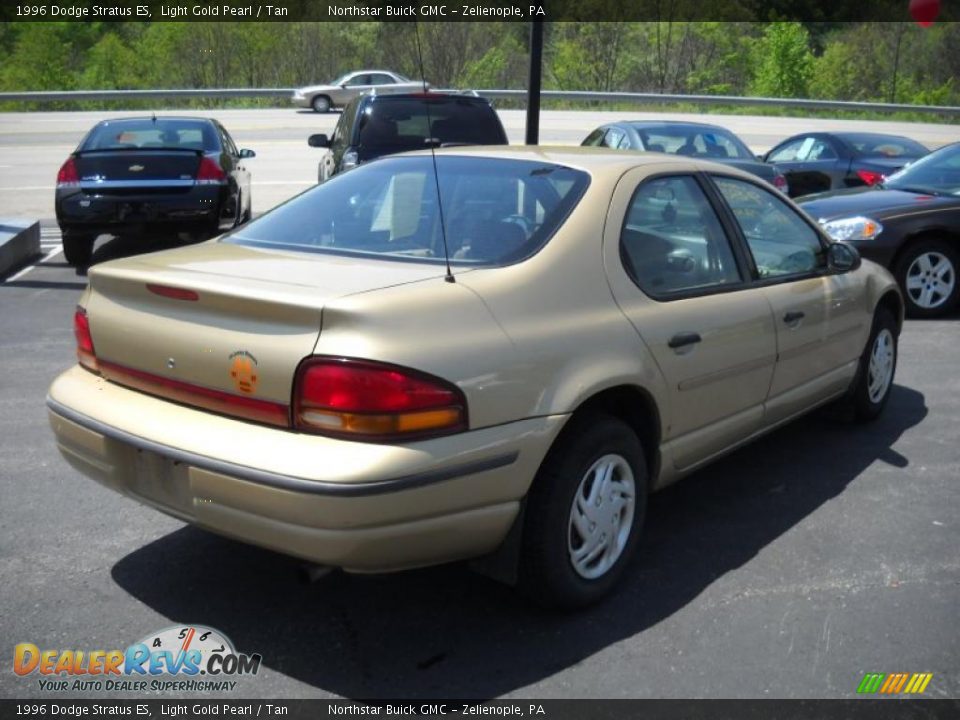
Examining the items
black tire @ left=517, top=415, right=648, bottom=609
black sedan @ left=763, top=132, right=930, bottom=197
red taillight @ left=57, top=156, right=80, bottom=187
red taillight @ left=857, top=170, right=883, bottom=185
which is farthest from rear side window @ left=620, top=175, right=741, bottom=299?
black sedan @ left=763, top=132, right=930, bottom=197

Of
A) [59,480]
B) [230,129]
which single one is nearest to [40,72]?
[230,129]

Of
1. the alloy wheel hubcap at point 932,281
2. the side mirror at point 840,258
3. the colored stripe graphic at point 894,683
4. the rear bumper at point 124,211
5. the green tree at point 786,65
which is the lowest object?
the colored stripe graphic at point 894,683

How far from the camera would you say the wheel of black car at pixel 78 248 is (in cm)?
1064

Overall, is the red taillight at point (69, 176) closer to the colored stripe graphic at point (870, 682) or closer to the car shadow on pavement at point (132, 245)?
the car shadow on pavement at point (132, 245)

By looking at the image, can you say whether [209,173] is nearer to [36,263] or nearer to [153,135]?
[153,135]

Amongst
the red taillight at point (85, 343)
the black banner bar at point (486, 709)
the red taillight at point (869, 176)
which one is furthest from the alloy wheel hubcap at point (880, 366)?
the red taillight at point (869, 176)

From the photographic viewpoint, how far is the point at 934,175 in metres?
9.91

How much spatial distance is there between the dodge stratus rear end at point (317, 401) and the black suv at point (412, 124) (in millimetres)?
7420

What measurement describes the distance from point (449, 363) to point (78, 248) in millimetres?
8601

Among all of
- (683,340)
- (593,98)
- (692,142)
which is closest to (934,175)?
(692,142)

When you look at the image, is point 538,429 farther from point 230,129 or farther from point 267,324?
point 230,129

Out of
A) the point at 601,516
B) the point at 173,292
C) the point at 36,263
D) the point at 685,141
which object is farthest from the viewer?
the point at 685,141

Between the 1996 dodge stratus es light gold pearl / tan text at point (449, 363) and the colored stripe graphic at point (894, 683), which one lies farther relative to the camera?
the colored stripe graphic at point (894, 683)

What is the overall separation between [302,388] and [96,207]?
7.84 meters
